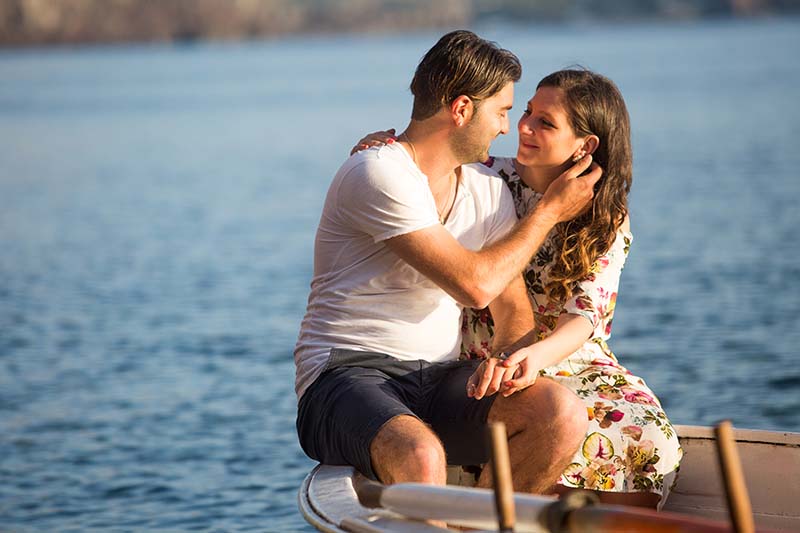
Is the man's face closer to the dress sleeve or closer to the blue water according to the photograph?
the dress sleeve

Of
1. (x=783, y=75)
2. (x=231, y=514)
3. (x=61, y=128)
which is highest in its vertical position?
(x=783, y=75)

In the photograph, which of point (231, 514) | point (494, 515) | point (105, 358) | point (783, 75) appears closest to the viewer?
point (494, 515)

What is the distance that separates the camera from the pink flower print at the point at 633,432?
181 inches

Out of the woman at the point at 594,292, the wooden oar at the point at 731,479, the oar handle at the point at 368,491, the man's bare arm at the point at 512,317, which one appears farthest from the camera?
the man's bare arm at the point at 512,317

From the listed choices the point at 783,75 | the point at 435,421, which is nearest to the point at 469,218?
the point at 435,421

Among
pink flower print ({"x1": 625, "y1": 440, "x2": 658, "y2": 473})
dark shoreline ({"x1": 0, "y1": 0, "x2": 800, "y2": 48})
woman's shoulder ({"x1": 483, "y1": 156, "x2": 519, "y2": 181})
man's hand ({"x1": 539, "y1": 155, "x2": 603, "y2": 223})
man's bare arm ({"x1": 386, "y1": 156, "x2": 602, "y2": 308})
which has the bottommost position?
pink flower print ({"x1": 625, "y1": 440, "x2": 658, "y2": 473})

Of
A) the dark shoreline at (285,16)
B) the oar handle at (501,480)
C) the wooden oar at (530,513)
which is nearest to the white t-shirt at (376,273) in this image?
the wooden oar at (530,513)

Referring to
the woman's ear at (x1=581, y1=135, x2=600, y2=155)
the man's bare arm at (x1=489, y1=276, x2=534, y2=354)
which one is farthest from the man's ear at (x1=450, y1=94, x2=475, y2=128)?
the man's bare arm at (x1=489, y1=276, x2=534, y2=354)

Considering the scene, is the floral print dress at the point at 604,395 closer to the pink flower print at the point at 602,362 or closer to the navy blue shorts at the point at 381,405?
the pink flower print at the point at 602,362

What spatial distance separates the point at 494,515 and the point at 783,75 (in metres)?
56.7

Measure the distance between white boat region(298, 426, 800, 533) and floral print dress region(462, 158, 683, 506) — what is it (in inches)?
9.8

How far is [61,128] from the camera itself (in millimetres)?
45500

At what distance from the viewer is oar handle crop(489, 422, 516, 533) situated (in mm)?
3092

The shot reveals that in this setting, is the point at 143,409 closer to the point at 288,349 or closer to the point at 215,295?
the point at 288,349
